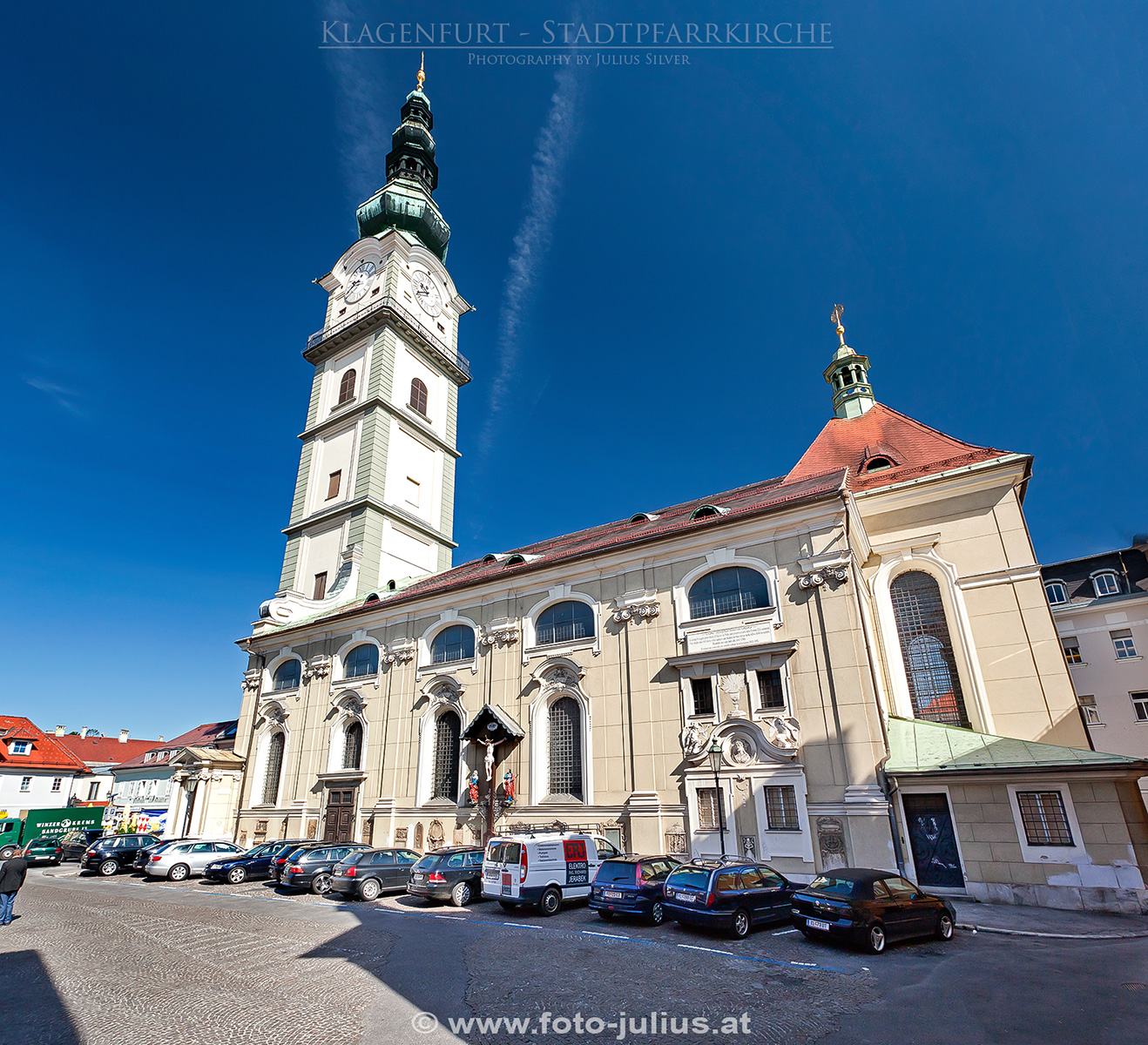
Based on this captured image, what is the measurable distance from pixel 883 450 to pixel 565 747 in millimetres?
19783

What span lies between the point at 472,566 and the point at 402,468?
463 inches

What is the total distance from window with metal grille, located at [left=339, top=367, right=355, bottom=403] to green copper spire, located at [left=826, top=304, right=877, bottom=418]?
30938 millimetres

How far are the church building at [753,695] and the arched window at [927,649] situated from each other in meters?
0.07

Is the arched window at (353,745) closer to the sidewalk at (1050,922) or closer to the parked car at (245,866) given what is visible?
the parked car at (245,866)

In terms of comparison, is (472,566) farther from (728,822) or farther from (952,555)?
(952,555)

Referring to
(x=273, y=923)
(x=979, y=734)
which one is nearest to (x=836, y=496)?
(x=979, y=734)

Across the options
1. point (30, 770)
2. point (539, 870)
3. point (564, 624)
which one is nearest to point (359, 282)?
point (564, 624)

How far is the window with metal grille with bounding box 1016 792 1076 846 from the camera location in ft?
54.6

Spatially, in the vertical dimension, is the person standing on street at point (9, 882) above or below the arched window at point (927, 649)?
below

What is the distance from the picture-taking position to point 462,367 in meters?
49.8

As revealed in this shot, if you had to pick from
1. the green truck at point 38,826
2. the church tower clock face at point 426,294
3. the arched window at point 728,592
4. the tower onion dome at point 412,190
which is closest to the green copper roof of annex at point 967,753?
the arched window at point 728,592

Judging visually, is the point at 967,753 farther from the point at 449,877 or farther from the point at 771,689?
the point at 449,877

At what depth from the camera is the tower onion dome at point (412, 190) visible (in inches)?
2015

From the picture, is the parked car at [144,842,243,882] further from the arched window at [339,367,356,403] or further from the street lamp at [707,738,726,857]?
the arched window at [339,367,356,403]
